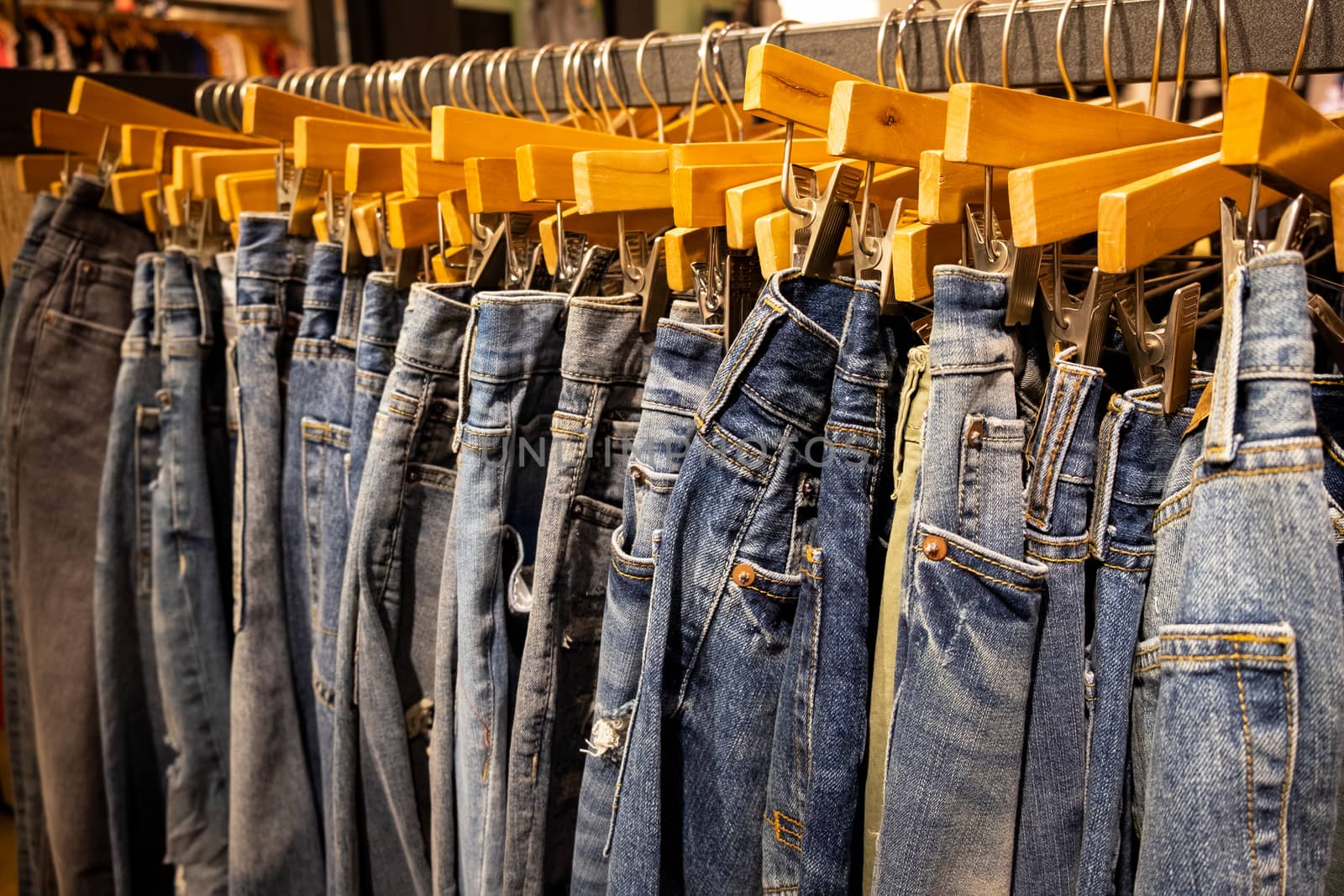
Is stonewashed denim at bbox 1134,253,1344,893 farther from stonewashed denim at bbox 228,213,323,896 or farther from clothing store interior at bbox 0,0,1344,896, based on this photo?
stonewashed denim at bbox 228,213,323,896

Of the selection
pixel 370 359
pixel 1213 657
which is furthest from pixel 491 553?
pixel 1213 657

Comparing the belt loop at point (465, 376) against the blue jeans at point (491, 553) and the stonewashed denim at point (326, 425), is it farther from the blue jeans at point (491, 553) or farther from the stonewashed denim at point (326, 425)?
the stonewashed denim at point (326, 425)

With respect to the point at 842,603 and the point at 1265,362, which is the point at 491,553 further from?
the point at 1265,362

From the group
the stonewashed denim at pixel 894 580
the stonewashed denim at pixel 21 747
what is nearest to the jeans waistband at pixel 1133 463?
the stonewashed denim at pixel 894 580

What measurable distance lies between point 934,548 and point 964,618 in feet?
0.14

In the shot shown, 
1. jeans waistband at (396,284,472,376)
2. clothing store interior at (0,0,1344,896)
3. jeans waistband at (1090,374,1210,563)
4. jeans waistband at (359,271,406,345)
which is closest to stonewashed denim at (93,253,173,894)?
clothing store interior at (0,0,1344,896)

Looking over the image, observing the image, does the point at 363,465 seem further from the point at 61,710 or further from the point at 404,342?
the point at 61,710

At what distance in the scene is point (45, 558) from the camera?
113 cm

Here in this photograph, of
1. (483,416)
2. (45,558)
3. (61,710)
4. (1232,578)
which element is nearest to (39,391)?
(45,558)

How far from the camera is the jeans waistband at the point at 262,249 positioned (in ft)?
3.07

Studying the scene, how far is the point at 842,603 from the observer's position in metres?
0.57

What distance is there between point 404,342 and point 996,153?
1.56 feet

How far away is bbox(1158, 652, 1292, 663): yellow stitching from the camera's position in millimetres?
421

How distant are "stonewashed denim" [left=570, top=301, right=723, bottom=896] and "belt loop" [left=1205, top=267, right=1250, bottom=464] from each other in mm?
307
